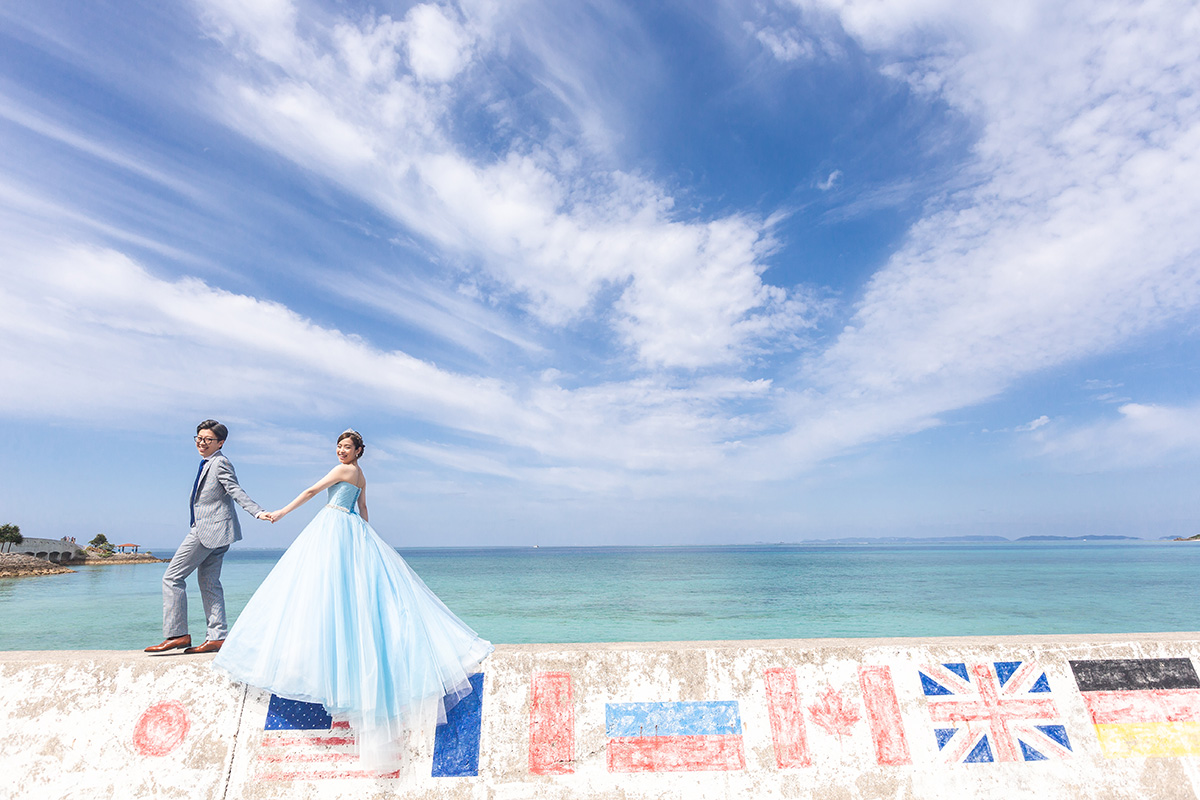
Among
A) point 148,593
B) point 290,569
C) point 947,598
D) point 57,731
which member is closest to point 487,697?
point 290,569

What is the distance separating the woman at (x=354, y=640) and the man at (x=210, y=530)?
2.92 ft

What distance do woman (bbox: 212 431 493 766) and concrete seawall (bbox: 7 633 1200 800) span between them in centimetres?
14

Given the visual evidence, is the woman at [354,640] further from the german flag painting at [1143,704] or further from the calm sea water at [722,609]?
the calm sea water at [722,609]

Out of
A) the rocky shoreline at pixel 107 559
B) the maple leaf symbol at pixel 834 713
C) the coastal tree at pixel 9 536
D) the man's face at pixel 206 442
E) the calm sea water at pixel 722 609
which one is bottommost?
the calm sea water at pixel 722 609

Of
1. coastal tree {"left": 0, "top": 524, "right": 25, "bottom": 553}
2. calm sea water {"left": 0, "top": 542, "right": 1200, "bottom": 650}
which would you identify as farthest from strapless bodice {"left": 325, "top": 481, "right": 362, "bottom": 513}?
coastal tree {"left": 0, "top": 524, "right": 25, "bottom": 553}

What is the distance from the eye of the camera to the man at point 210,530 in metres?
4.36

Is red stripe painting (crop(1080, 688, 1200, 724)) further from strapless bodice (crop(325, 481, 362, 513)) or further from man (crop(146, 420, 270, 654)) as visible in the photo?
man (crop(146, 420, 270, 654))

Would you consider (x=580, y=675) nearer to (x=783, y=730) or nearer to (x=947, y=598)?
(x=783, y=730)

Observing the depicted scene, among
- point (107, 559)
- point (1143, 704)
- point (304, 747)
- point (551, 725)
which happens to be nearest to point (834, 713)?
point (551, 725)

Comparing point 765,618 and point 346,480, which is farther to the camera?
point 765,618

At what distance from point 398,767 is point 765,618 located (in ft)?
79.5

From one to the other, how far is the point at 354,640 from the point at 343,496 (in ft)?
3.33

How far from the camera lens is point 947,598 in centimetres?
3269

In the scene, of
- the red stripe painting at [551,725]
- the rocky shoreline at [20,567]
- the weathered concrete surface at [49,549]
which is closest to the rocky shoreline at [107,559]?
the weathered concrete surface at [49,549]
